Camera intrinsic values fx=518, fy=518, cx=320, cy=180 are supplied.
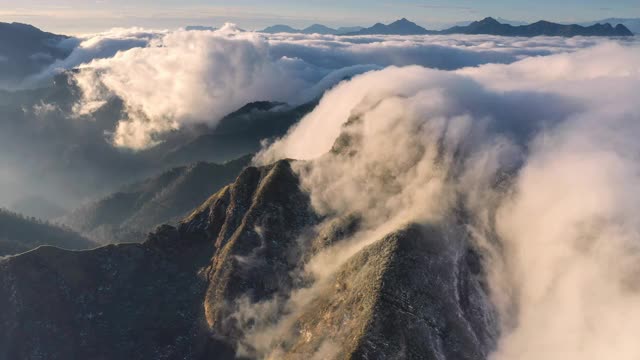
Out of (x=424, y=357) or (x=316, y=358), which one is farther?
(x=316, y=358)

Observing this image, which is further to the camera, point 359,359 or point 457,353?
point 457,353

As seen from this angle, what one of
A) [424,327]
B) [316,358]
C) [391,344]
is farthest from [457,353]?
[316,358]

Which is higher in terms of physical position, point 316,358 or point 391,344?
point 391,344

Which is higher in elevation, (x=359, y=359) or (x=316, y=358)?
(x=359, y=359)

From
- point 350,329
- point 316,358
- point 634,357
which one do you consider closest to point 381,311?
point 350,329

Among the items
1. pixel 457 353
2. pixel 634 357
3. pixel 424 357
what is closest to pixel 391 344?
pixel 424 357

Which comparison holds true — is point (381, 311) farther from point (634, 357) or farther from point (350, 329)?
point (634, 357)

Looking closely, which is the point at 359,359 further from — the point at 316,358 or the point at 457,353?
the point at 457,353

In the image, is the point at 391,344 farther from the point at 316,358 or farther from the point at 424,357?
the point at 316,358
